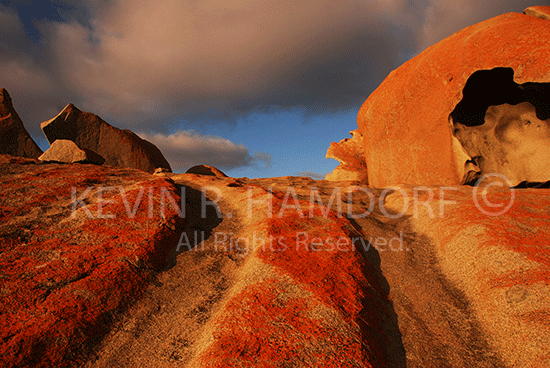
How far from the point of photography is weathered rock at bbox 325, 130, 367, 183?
13320 mm

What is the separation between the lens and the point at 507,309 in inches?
121

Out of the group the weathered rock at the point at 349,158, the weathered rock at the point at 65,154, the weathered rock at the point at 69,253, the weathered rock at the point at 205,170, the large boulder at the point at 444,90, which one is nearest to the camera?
the weathered rock at the point at 69,253

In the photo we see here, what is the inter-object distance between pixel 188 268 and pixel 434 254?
3698 mm

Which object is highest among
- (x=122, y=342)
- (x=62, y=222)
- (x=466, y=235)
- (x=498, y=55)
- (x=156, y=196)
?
(x=498, y=55)

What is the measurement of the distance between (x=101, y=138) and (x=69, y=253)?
33.5 feet

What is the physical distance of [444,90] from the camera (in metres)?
7.52

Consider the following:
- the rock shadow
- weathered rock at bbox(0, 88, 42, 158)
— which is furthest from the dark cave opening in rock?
weathered rock at bbox(0, 88, 42, 158)

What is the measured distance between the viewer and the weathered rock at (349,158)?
1332 centimetres

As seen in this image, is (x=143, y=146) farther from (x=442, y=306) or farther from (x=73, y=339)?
(x=442, y=306)

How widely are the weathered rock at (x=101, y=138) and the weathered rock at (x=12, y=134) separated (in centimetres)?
72

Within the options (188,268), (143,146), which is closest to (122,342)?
(188,268)

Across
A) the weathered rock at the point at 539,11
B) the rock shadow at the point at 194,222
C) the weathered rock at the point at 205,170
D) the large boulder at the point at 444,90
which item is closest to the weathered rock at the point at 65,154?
the rock shadow at the point at 194,222

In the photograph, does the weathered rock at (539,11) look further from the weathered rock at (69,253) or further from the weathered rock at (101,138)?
the weathered rock at (101,138)

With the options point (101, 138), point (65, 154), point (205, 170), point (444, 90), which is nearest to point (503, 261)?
point (444, 90)
